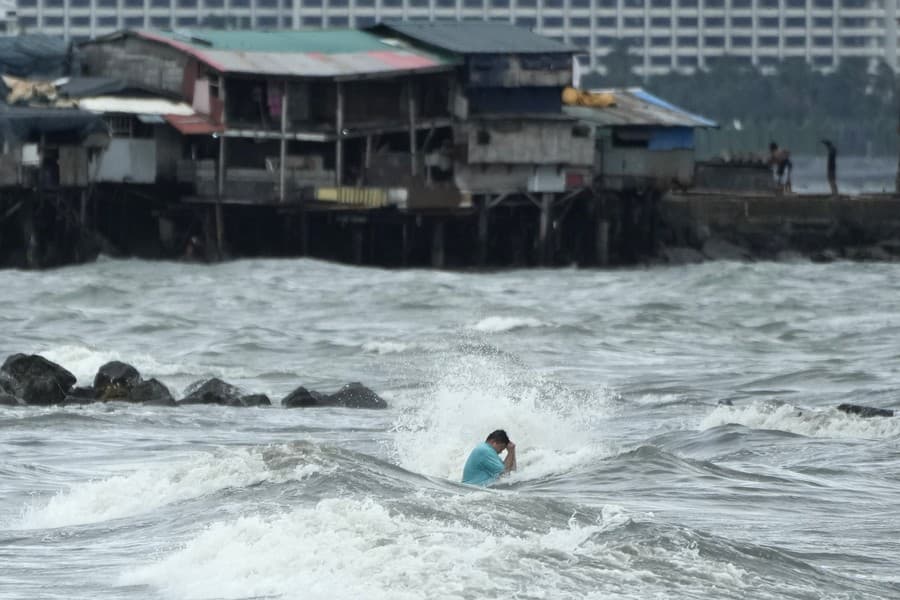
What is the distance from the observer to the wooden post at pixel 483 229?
60.9 metres

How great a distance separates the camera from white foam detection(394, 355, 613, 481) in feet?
73.9

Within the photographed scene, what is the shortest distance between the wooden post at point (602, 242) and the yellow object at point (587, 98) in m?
4.94

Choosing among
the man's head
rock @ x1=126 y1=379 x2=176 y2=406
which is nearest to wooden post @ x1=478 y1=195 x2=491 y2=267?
rock @ x1=126 y1=379 x2=176 y2=406

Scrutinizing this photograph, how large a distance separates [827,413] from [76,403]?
9866 mm

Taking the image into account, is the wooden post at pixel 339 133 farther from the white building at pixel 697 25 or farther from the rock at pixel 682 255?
the white building at pixel 697 25

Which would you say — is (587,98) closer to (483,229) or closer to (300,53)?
(483,229)

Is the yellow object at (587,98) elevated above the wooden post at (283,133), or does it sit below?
above

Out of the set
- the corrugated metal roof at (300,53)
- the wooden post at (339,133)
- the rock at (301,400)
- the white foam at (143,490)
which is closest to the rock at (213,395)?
the rock at (301,400)

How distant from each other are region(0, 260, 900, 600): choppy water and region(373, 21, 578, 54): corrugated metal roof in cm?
1257

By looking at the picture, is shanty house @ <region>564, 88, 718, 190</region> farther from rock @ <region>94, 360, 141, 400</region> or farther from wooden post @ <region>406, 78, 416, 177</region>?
rock @ <region>94, 360, 141, 400</region>

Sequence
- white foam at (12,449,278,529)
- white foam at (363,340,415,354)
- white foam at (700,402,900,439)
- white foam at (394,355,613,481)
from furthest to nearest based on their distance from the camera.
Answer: white foam at (363,340,415,354)
white foam at (700,402,900,439)
white foam at (394,355,613,481)
white foam at (12,449,278,529)

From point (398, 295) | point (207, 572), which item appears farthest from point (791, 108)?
point (207, 572)

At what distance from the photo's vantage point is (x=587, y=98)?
67500 millimetres

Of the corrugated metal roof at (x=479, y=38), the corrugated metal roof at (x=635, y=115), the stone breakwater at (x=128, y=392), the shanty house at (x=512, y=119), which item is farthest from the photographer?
the corrugated metal roof at (x=635, y=115)
